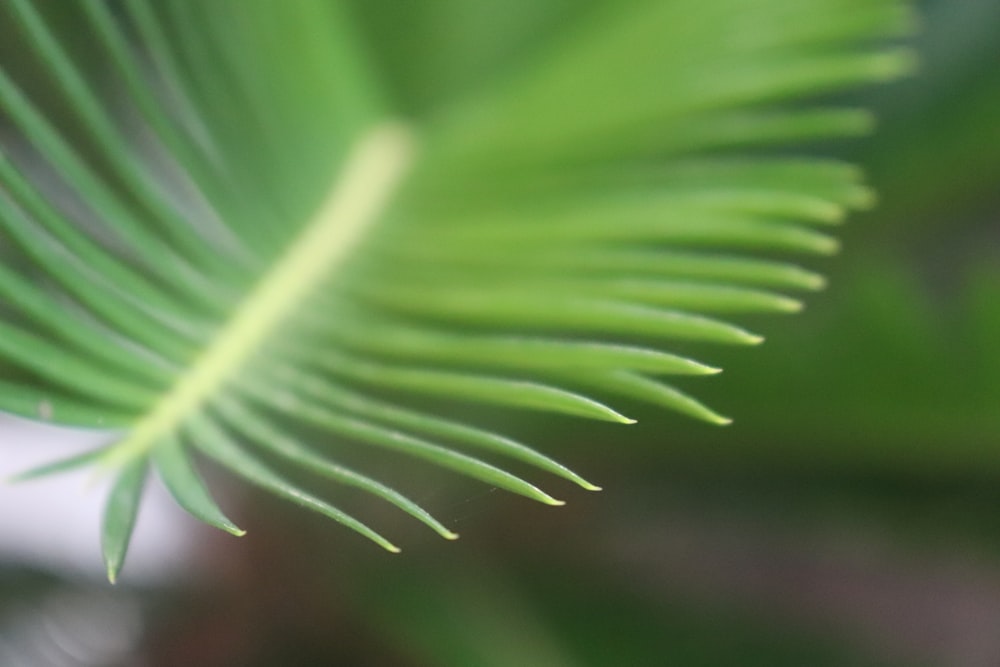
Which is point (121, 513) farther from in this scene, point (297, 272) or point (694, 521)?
point (694, 521)

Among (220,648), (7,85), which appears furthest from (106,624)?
(7,85)

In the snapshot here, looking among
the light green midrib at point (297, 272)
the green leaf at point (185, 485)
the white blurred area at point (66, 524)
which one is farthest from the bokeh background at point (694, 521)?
the green leaf at point (185, 485)

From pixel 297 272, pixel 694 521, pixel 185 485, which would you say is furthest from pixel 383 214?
pixel 694 521

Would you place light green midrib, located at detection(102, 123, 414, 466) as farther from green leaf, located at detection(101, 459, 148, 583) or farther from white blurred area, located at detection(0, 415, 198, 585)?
white blurred area, located at detection(0, 415, 198, 585)

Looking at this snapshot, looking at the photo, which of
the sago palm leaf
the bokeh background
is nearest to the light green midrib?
the sago palm leaf

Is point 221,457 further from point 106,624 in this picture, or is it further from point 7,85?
point 106,624
